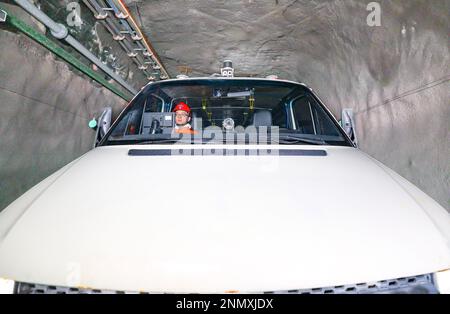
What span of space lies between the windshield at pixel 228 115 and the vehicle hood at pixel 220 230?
0.49 meters

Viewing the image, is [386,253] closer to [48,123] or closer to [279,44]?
[48,123]

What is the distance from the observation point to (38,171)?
4551mm

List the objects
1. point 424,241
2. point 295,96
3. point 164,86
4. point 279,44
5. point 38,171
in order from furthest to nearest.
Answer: point 279,44
point 38,171
point 295,96
point 164,86
point 424,241

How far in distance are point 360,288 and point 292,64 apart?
26.1 feet

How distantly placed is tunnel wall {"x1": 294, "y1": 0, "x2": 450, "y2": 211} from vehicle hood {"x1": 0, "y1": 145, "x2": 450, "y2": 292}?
8.61 feet

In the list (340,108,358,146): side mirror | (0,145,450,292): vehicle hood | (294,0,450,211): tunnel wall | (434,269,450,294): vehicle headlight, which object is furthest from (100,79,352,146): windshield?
(294,0,450,211): tunnel wall

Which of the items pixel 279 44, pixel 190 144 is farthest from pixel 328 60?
pixel 190 144

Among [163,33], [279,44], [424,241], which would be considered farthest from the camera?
[279,44]

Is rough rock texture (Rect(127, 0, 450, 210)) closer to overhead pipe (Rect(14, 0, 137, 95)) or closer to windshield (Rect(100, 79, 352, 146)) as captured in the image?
overhead pipe (Rect(14, 0, 137, 95))

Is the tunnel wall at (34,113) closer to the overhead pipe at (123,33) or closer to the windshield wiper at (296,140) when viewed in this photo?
the overhead pipe at (123,33)

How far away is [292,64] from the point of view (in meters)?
8.35

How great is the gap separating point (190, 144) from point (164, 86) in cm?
104

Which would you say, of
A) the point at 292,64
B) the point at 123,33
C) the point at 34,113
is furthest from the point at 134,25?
the point at 292,64

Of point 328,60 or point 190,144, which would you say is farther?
point 328,60
